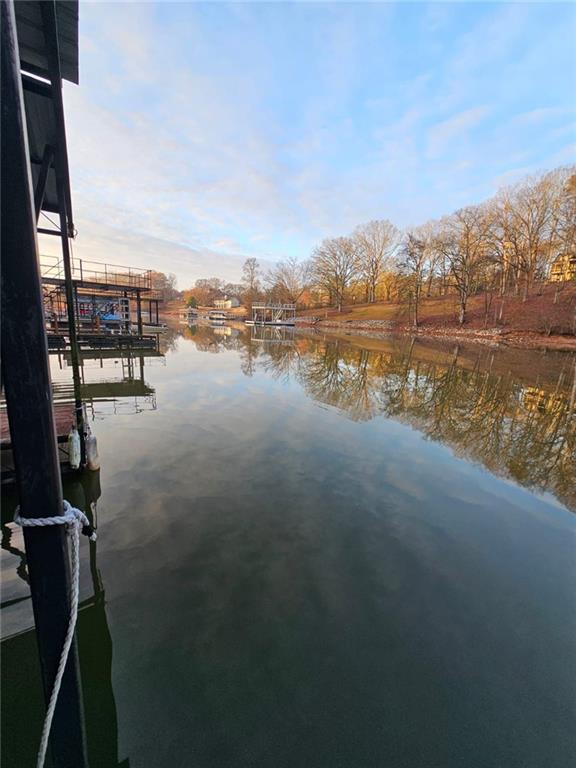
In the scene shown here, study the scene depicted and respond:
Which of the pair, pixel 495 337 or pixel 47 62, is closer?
pixel 47 62

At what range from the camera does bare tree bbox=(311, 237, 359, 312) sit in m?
65.8

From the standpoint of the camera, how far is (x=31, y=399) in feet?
4.09

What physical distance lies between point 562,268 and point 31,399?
51.0m

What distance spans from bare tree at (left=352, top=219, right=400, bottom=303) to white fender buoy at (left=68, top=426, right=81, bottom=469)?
223ft

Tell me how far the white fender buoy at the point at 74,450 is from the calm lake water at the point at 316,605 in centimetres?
34

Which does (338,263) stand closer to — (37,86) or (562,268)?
(562,268)

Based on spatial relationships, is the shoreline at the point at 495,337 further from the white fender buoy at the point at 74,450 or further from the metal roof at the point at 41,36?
the metal roof at the point at 41,36

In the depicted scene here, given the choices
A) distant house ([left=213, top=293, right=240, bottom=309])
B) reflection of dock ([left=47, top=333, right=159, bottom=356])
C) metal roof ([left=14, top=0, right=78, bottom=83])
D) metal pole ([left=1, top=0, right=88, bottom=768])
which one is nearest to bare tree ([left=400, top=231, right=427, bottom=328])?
reflection of dock ([left=47, top=333, right=159, bottom=356])

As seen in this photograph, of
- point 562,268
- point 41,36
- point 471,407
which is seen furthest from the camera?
point 562,268

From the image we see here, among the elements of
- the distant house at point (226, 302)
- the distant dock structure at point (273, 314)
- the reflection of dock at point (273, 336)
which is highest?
the distant house at point (226, 302)

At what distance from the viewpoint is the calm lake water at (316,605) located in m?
2.26

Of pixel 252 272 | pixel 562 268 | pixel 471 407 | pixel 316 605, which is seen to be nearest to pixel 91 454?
pixel 316 605

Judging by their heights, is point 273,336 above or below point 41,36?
below

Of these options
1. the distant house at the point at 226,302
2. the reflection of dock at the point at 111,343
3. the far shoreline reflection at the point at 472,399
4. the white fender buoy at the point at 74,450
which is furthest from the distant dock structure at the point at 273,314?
the white fender buoy at the point at 74,450
